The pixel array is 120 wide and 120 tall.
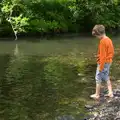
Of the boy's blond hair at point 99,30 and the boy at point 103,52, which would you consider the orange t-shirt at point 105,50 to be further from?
the boy's blond hair at point 99,30

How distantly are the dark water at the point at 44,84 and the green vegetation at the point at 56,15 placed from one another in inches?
432

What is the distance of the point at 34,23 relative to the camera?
3516 centimetres

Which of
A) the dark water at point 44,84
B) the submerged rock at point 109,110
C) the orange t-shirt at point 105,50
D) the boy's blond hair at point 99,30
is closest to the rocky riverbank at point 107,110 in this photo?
the submerged rock at point 109,110

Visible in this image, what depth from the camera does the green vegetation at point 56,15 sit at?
33406 mm

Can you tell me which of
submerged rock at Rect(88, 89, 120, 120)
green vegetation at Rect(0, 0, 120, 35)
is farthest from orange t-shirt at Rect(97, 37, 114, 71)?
green vegetation at Rect(0, 0, 120, 35)

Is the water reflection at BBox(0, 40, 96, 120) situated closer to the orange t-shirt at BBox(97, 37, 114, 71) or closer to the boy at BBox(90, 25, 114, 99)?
the boy at BBox(90, 25, 114, 99)

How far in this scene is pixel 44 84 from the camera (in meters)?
13.4

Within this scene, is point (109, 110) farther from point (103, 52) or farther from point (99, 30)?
point (99, 30)

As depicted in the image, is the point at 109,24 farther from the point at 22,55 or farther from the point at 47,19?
the point at 22,55

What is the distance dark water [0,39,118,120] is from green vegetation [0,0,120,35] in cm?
1096

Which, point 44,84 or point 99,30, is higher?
point 99,30

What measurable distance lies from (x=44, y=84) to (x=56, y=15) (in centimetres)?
2571

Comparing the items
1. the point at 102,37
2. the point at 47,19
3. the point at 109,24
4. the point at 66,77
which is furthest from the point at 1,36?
the point at 102,37

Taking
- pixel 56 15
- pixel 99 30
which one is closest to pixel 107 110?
pixel 99 30
